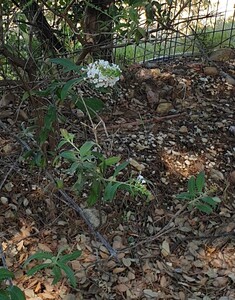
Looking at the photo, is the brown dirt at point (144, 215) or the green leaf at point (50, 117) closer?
the green leaf at point (50, 117)

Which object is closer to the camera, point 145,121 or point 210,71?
point 145,121

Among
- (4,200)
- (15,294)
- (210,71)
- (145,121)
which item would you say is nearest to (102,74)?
(15,294)

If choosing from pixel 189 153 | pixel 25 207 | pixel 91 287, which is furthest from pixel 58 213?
pixel 189 153

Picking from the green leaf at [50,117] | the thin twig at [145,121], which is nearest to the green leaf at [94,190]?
the green leaf at [50,117]

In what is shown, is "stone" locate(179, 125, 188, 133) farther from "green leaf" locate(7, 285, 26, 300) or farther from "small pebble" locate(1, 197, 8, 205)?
"green leaf" locate(7, 285, 26, 300)

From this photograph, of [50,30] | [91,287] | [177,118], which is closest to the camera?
[91,287]

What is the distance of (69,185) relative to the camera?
237 centimetres

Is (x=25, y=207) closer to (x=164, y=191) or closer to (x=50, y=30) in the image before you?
(x=164, y=191)

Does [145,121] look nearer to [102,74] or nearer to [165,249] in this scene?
[165,249]

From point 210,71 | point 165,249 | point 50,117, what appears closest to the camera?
point 50,117

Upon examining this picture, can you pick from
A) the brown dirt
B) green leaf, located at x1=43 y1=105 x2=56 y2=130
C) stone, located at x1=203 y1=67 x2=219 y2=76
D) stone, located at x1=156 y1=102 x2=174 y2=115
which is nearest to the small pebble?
the brown dirt

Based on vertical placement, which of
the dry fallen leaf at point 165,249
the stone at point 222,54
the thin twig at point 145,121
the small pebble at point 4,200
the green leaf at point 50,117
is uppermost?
the green leaf at point 50,117

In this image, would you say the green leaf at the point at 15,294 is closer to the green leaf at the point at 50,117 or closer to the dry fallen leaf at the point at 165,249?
the green leaf at the point at 50,117

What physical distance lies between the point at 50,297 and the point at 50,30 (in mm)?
1287
